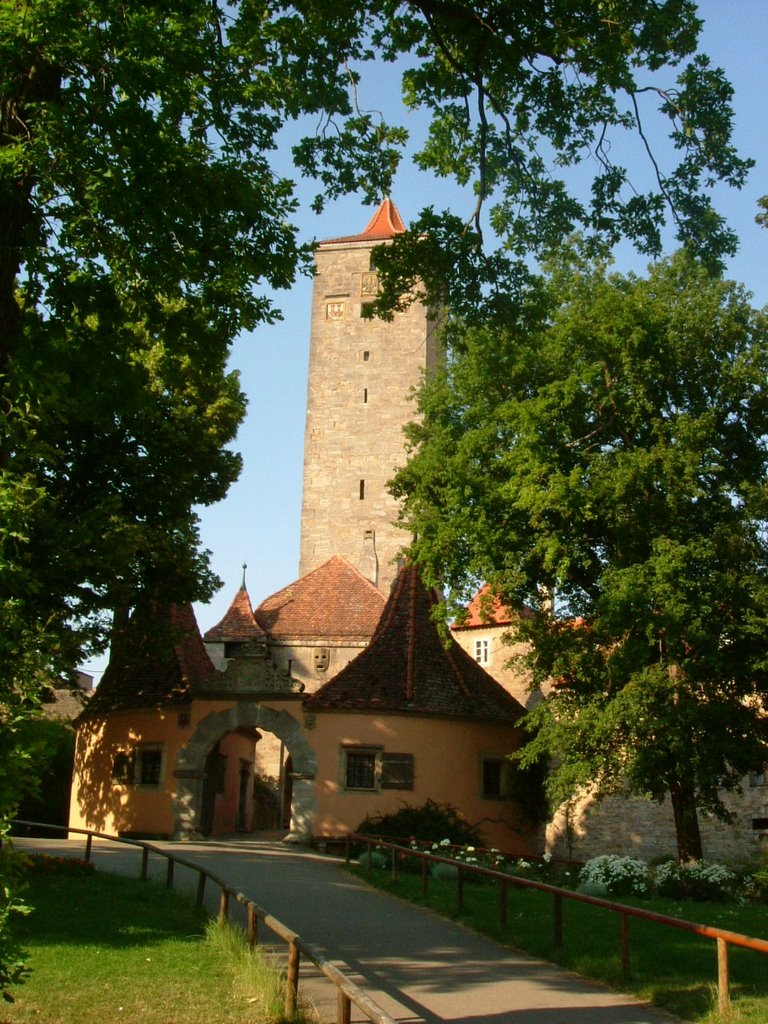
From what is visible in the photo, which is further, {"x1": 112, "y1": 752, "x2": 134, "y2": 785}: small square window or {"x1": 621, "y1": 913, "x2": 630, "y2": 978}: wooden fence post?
{"x1": 112, "y1": 752, "x2": 134, "y2": 785}: small square window

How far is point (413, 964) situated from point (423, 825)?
512 inches

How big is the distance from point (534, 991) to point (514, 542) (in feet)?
43.7

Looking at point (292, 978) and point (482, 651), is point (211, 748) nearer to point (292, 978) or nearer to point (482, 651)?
point (482, 651)

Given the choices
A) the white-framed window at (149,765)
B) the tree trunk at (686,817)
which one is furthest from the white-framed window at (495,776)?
the white-framed window at (149,765)

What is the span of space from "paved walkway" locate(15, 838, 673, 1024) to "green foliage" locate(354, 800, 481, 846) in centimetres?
550

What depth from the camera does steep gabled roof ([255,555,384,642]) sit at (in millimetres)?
33469

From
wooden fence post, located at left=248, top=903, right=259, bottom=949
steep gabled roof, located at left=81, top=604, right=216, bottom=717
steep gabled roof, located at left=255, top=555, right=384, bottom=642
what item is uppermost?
steep gabled roof, located at left=255, top=555, right=384, bottom=642

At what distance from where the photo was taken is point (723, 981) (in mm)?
8398

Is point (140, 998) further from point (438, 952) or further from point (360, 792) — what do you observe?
point (360, 792)

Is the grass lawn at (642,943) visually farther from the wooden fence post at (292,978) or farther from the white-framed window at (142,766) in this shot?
the white-framed window at (142,766)

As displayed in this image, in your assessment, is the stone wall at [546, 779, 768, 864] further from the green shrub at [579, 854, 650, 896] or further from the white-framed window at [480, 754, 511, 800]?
the green shrub at [579, 854, 650, 896]

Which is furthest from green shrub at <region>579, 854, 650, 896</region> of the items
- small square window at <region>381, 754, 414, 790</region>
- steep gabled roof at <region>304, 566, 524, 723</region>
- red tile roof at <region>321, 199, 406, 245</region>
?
red tile roof at <region>321, 199, 406, 245</region>

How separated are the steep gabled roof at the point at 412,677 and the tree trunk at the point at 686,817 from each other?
209 inches

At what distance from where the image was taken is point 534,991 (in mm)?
9273
